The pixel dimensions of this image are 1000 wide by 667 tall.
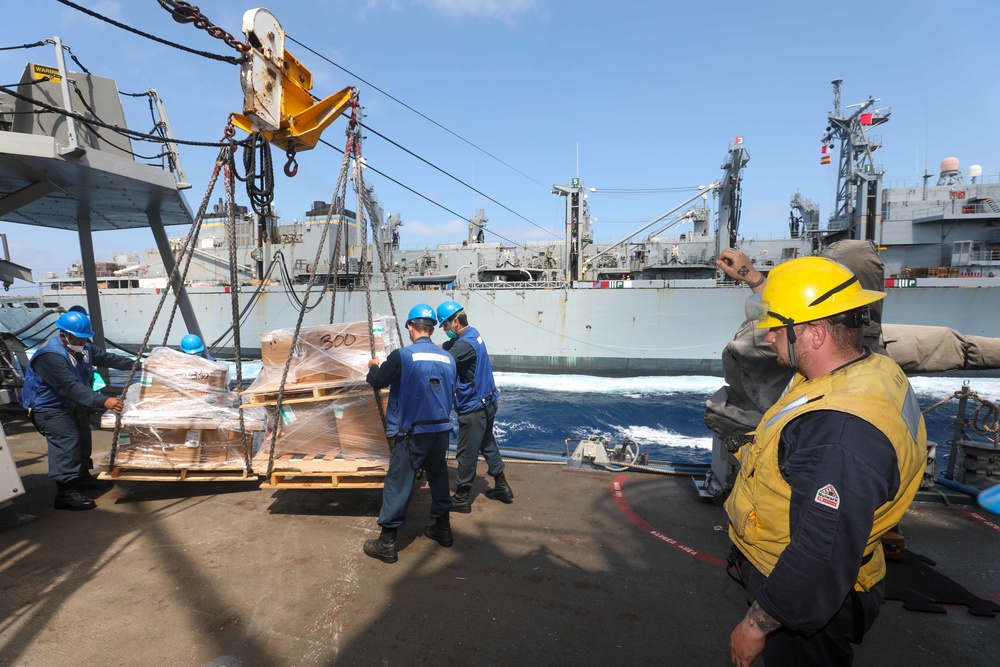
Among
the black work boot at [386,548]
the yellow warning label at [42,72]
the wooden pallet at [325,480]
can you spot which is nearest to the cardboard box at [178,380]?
the wooden pallet at [325,480]

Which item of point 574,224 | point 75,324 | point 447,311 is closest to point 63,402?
point 75,324

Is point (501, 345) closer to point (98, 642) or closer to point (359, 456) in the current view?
point (359, 456)

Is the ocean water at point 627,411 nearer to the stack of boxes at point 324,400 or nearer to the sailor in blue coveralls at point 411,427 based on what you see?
the stack of boxes at point 324,400

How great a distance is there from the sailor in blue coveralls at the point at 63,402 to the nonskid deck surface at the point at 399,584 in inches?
11.7

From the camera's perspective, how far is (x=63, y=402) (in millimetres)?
4191

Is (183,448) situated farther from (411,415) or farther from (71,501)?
(411,415)

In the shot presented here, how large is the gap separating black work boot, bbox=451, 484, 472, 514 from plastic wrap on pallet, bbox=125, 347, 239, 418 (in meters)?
2.29

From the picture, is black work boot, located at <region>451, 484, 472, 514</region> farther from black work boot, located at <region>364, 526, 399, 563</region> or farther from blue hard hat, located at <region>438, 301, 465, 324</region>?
blue hard hat, located at <region>438, 301, 465, 324</region>

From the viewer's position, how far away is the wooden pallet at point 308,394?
3.84m

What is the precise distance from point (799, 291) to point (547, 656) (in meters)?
2.26

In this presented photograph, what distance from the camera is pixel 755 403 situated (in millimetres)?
3338

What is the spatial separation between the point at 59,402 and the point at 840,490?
A: 231 inches

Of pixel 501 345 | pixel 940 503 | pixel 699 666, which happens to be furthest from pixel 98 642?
pixel 501 345

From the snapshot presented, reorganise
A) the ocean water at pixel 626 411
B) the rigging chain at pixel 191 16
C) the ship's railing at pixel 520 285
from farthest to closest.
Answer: the ship's railing at pixel 520 285 < the ocean water at pixel 626 411 < the rigging chain at pixel 191 16
